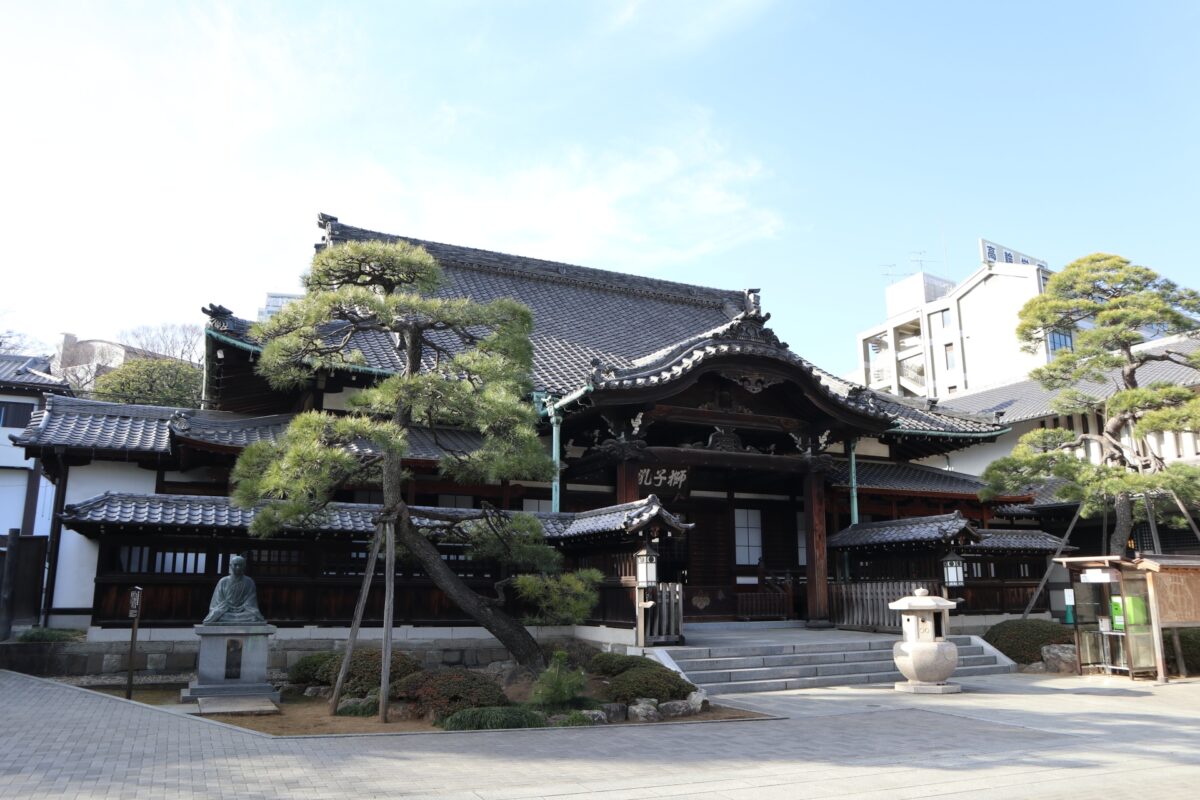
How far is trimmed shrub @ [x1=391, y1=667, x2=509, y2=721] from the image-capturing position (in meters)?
11.7

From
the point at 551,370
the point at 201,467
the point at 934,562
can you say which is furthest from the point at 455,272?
the point at 934,562

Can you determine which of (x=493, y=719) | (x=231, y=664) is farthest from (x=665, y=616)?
(x=231, y=664)

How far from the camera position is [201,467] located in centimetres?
1773

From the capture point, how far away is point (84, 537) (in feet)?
55.1

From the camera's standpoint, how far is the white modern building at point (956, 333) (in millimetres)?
55594

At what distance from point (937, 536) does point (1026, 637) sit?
9.94 feet

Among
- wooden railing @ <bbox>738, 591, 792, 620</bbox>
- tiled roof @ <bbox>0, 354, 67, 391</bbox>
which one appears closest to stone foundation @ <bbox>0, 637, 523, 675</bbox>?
wooden railing @ <bbox>738, 591, 792, 620</bbox>


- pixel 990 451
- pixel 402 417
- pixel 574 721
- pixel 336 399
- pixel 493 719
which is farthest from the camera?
pixel 990 451

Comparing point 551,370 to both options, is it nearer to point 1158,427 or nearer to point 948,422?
point 948,422

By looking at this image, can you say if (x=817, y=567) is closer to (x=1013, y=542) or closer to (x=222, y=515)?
(x=1013, y=542)

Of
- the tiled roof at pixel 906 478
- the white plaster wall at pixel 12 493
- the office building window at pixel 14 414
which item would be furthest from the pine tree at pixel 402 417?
the office building window at pixel 14 414

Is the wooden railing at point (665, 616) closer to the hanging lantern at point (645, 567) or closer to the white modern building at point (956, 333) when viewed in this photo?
the hanging lantern at point (645, 567)

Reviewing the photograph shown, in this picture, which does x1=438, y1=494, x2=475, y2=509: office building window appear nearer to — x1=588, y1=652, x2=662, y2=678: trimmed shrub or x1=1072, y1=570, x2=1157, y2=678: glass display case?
x1=588, y1=652, x2=662, y2=678: trimmed shrub

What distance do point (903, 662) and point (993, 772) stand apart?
640cm
